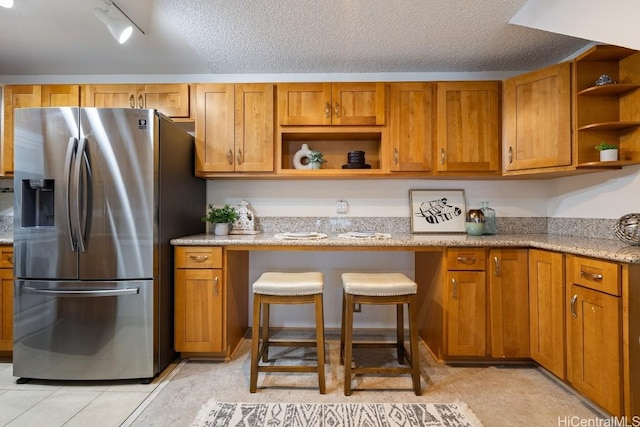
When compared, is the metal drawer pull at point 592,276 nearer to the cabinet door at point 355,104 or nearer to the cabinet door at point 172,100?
the cabinet door at point 355,104

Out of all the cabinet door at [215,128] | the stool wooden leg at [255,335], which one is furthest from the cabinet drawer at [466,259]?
the cabinet door at [215,128]

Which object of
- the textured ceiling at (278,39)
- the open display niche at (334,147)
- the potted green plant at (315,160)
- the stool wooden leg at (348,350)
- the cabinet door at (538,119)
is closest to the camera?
the stool wooden leg at (348,350)

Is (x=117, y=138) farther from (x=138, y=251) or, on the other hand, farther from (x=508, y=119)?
(x=508, y=119)

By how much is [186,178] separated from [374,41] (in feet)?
6.04

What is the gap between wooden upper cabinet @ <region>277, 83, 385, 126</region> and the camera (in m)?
2.48

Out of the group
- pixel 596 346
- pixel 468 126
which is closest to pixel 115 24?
pixel 468 126

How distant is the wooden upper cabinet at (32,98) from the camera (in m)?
2.53

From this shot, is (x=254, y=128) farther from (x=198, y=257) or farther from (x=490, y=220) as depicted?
(x=490, y=220)

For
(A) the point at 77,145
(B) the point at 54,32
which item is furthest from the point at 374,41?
(B) the point at 54,32

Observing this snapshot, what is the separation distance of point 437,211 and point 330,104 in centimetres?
137

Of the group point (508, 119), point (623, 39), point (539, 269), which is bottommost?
point (539, 269)

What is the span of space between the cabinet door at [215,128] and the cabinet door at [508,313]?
2.22 metres

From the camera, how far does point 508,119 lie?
7.84ft

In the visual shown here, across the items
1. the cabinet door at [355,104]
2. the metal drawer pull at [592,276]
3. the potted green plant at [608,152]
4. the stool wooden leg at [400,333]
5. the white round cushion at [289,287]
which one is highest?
the cabinet door at [355,104]
